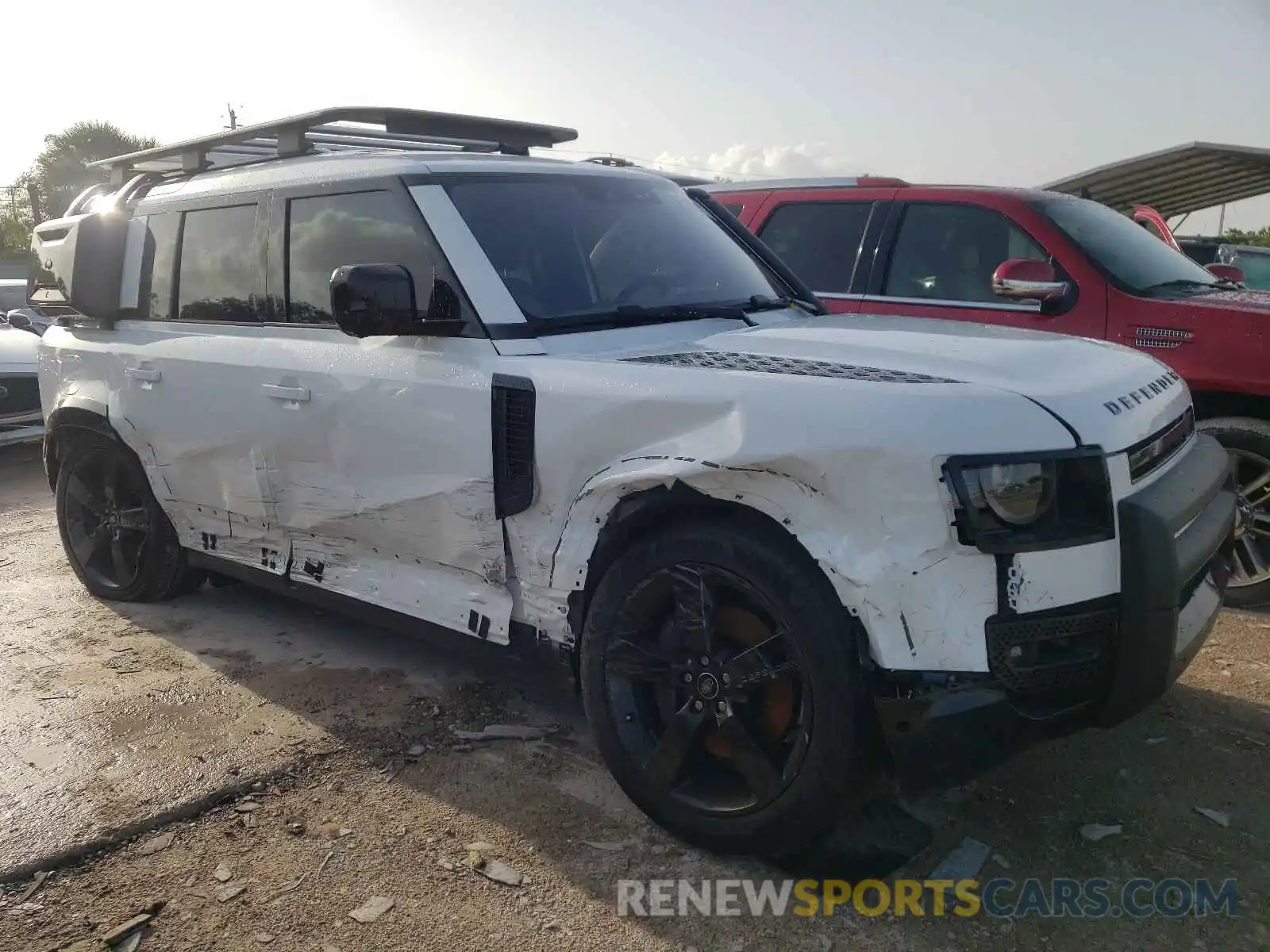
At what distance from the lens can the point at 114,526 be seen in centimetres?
496

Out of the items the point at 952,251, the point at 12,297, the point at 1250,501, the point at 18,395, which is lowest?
the point at 18,395

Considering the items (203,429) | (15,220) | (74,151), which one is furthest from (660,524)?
(15,220)

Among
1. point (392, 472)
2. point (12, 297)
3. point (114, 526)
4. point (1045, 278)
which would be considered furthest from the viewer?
point (12, 297)

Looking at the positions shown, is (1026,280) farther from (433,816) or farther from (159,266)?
(159,266)

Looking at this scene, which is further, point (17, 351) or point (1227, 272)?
point (17, 351)

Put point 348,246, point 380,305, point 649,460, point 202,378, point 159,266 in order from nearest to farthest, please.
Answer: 1. point 649,460
2. point 380,305
3. point 348,246
4. point 202,378
5. point 159,266

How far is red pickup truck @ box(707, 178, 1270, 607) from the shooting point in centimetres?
463

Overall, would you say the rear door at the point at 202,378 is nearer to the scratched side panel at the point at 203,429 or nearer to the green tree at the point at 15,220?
the scratched side panel at the point at 203,429

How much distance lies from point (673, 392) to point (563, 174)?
1.43 m

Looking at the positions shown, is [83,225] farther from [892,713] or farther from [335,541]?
[892,713]

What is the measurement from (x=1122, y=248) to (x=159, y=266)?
4430 mm

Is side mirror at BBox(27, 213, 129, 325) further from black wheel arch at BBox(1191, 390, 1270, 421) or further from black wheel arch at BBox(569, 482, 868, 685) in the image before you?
black wheel arch at BBox(1191, 390, 1270, 421)

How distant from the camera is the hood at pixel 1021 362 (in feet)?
8.46

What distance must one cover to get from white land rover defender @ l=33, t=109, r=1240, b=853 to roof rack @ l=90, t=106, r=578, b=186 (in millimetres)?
22
